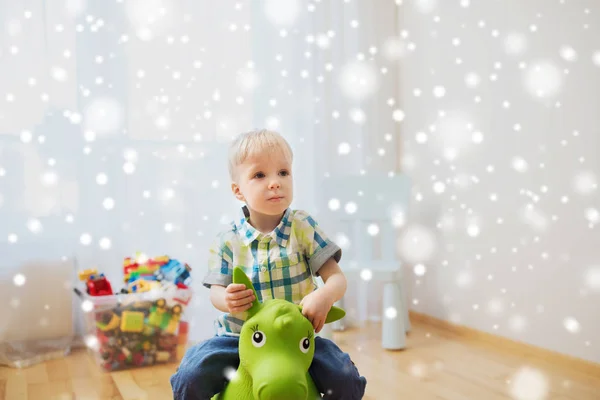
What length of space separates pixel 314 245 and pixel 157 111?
1186mm

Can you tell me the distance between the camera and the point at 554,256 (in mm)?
1937

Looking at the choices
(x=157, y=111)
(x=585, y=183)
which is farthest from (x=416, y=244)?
(x=157, y=111)

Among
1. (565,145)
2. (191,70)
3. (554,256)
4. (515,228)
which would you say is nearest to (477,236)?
(515,228)

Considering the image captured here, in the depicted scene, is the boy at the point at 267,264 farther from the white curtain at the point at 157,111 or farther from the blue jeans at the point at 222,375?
the white curtain at the point at 157,111

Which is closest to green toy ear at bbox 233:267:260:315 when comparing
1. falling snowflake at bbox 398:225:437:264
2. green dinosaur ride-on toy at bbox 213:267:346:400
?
green dinosaur ride-on toy at bbox 213:267:346:400

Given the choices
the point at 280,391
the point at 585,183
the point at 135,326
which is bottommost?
the point at 135,326

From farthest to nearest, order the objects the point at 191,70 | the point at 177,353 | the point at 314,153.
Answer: the point at 314,153
the point at 191,70
the point at 177,353

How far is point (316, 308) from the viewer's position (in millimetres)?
1073

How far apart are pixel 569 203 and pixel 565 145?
187mm

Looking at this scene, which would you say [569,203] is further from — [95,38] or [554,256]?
[95,38]

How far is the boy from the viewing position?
1.13 m

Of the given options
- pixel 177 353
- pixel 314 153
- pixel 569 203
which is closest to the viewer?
pixel 569 203

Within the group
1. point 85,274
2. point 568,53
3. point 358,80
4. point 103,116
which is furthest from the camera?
point 358,80

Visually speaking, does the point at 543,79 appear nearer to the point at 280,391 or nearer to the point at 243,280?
the point at 243,280
